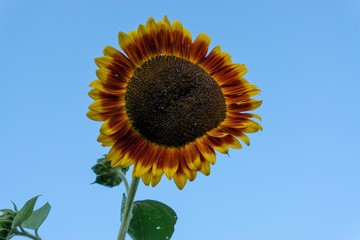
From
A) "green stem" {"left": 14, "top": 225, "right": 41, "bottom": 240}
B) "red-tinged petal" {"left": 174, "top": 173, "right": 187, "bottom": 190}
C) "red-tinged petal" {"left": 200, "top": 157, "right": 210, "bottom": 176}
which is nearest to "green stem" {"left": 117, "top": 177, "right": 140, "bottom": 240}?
"red-tinged petal" {"left": 174, "top": 173, "right": 187, "bottom": 190}

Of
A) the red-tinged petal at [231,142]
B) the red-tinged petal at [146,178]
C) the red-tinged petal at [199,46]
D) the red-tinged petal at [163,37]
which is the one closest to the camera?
the red-tinged petal at [146,178]

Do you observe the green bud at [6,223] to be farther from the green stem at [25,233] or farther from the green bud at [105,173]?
the green bud at [105,173]

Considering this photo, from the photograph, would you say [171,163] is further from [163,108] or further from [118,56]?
[118,56]

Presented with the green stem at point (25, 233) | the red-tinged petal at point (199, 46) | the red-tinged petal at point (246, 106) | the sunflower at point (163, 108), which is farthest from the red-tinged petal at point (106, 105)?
the green stem at point (25, 233)

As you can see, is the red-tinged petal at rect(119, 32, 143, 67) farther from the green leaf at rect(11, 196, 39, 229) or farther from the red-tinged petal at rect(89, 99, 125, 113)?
the green leaf at rect(11, 196, 39, 229)

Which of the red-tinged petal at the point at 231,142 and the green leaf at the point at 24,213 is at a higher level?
the red-tinged petal at the point at 231,142

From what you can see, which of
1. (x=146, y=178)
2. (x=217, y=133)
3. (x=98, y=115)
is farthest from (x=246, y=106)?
(x=98, y=115)
